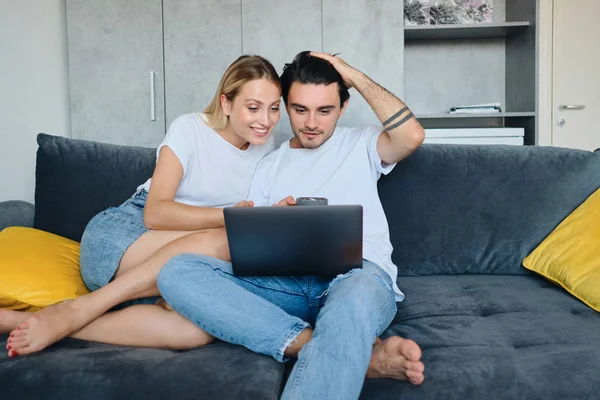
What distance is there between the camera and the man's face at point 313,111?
200 centimetres

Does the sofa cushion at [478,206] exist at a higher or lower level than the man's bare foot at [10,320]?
higher

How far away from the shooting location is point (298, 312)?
171 cm

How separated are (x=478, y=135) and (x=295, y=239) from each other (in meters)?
2.59

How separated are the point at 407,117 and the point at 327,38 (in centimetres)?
209

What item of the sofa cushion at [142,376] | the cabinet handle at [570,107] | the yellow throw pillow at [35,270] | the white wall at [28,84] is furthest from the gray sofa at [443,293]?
the cabinet handle at [570,107]

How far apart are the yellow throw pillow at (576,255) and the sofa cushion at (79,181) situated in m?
1.31

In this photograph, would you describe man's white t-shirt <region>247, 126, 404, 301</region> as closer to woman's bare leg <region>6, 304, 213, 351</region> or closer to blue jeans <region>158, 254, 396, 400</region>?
blue jeans <region>158, 254, 396, 400</region>

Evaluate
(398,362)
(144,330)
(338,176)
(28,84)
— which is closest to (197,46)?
(28,84)

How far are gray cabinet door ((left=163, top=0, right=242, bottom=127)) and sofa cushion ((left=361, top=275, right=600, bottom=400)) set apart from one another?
88.0 inches

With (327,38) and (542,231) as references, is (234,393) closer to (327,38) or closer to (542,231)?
(542,231)

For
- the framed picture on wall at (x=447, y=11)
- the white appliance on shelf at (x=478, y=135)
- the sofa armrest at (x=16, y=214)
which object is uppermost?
the framed picture on wall at (x=447, y=11)

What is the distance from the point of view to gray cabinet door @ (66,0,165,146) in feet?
12.8

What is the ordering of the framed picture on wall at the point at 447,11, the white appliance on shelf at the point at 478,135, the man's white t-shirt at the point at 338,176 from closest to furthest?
the man's white t-shirt at the point at 338,176 < the white appliance on shelf at the point at 478,135 < the framed picture on wall at the point at 447,11

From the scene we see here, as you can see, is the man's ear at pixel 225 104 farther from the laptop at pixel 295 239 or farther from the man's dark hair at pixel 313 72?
the laptop at pixel 295 239
